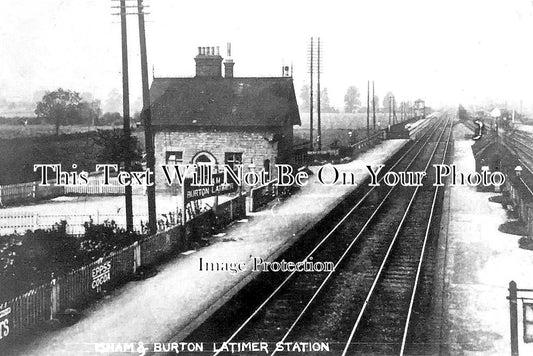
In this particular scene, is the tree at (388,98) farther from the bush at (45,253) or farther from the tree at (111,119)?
the bush at (45,253)

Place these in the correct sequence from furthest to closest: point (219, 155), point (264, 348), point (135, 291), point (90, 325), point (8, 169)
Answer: point (219, 155)
point (8, 169)
point (135, 291)
point (90, 325)
point (264, 348)

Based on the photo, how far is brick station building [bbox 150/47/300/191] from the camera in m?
22.9

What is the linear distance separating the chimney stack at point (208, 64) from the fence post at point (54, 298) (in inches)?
633

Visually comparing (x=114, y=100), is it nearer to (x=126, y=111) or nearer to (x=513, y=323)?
(x=126, y=111)

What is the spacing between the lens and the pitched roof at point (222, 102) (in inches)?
904

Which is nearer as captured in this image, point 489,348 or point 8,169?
point 489,348

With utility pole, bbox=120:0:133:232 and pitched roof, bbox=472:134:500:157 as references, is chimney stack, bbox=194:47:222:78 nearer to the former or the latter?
utility pole, bbox=120:0:133:232

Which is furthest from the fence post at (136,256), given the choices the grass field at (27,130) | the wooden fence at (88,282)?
the grass field at (27,130)

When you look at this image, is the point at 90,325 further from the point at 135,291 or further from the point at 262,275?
the point at 262,275

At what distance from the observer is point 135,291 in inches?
416

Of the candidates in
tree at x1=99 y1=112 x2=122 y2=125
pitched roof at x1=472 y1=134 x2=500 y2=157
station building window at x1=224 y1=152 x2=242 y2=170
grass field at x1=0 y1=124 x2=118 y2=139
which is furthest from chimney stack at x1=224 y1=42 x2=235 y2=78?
pitched roof at x1=472 y1=134 x2=500 y2=157

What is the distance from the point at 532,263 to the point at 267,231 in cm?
669

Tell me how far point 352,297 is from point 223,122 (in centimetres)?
1365

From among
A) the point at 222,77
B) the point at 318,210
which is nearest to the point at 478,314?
the point at 318,210
